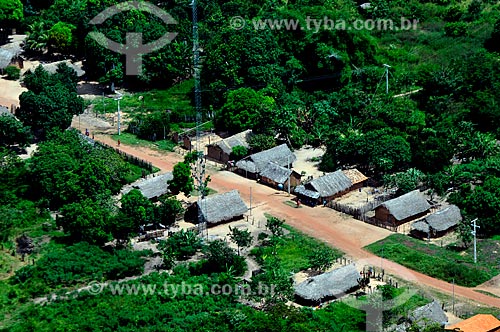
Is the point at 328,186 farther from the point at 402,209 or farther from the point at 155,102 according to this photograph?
the point at 155,102

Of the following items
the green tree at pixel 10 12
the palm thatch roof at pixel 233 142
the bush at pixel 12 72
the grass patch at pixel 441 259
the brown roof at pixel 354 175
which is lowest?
the grass patch at pixel 441 259

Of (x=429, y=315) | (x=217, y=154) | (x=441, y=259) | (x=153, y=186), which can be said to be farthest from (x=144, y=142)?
(x=429, y=315)

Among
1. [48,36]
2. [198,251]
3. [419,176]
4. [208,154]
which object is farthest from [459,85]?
[48,36]

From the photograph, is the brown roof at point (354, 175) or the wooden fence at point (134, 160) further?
the wooden fence at point (134, 160)

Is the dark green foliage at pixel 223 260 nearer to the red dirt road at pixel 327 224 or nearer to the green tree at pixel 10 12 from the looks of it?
the red dirt road at pixel 327 224

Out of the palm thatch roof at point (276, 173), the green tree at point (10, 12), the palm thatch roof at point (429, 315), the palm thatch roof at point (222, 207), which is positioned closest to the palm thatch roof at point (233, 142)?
the palm thatch roof at point (276, 173)

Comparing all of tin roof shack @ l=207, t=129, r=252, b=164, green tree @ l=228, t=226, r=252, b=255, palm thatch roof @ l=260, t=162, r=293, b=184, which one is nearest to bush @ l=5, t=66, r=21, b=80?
tin roof shack @ l=207, t=129, r=252, b=164
